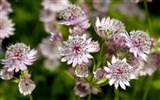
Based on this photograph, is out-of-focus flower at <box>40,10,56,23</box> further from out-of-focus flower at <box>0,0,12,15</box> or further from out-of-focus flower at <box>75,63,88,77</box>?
out-of-focus flower at <box>75,63,88,77</box>

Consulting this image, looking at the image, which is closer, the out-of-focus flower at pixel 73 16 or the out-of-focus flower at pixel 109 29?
the out-of-focus flower at pixel 109 29

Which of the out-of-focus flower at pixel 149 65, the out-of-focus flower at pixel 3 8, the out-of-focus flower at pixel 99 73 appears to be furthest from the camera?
the out-of-focus flower at pixel 3 8

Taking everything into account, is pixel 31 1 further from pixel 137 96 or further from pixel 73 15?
pixel 73 15

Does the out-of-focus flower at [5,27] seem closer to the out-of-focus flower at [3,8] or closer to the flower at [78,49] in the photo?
the out-of-focus flower at [3,8]

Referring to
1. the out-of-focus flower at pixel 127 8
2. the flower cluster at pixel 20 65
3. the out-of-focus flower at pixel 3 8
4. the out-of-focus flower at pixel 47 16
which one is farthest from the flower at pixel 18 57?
the out-of-focus flower at pixel 127 8

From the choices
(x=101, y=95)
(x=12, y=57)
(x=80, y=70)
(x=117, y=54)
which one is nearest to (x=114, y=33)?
(x=117, y=54)
